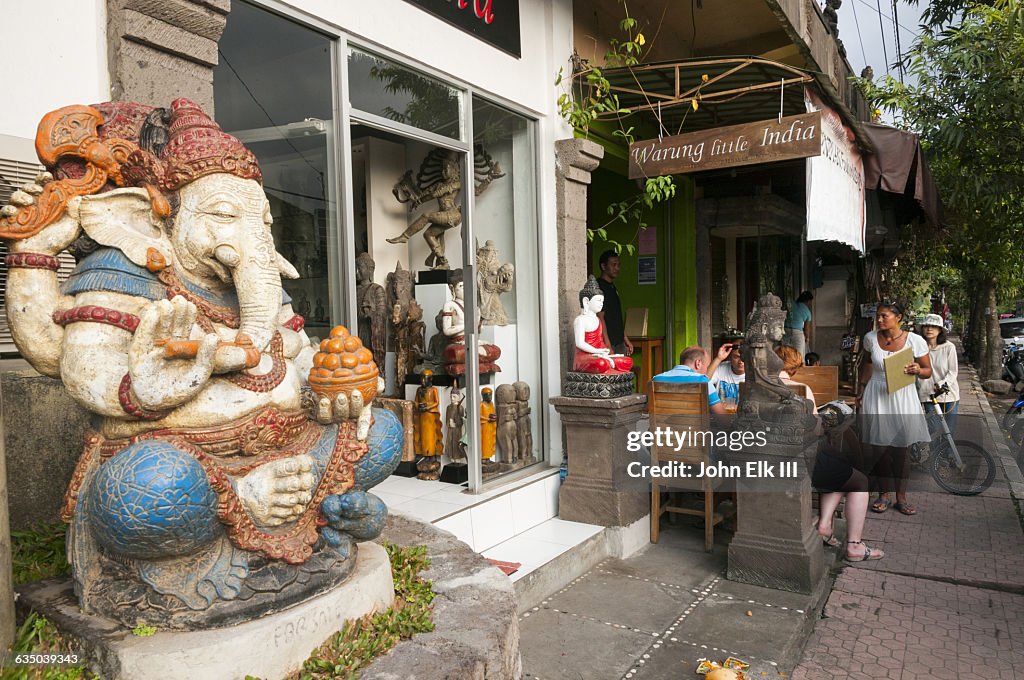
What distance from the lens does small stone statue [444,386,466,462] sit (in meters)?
5.53

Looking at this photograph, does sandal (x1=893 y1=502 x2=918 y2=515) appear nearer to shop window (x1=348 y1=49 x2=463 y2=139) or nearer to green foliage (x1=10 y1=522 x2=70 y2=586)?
shop window (x1=348 y1=49 x2=463 y2=139)

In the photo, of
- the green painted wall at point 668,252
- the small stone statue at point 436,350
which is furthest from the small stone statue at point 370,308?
the green painted wall at point 668,252

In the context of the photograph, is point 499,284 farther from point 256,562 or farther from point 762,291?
point 762,291

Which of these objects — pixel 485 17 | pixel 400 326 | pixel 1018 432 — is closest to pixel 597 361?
pixel 400 326

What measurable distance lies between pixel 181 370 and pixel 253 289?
282 millimetres

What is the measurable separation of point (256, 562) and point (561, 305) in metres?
4.31

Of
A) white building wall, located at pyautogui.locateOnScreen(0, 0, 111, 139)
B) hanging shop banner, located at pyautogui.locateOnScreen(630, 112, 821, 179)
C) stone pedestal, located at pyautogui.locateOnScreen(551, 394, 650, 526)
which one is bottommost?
stone pedestal, located at pyautogui.locateOnScreen(551, 394, 650, 526)

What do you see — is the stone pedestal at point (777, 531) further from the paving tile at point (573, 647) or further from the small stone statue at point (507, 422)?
the small stone statue at point (507, 422)

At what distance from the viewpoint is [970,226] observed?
39.0 feet

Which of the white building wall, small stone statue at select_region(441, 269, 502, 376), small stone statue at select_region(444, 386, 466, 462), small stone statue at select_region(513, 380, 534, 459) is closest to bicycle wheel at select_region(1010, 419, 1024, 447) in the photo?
small stone statue at select_region(513, 380, 534, 459)

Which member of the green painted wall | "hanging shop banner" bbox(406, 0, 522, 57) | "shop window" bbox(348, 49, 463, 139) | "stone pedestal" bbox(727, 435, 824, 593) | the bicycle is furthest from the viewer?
the green painted wall

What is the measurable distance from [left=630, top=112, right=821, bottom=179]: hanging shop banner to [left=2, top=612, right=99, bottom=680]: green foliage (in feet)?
15.9

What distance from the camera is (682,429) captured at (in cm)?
529

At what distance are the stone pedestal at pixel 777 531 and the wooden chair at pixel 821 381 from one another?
7.46ft
